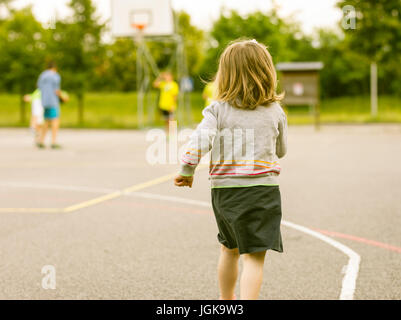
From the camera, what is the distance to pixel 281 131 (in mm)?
3188

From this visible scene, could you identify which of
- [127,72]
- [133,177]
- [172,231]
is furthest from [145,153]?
→ [127,72]

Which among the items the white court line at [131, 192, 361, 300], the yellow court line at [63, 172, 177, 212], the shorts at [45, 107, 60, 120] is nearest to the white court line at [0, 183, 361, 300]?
the white court line at [131, 192, 361, 300]

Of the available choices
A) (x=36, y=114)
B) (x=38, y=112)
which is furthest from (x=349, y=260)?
(x=38, y=112)

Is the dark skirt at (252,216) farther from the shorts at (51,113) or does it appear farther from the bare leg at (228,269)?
the shorts at (51,113)

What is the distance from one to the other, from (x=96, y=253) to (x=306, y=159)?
7.94 metres

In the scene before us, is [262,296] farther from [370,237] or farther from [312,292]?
[370,237]

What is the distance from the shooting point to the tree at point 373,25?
23.6 metres

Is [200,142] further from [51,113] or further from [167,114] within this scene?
[167,114]

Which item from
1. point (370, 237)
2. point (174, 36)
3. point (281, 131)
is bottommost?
point (370, 237)

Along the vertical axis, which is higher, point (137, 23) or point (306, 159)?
point (137, 23)

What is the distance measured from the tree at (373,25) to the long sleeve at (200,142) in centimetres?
2111

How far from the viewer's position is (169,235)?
551 cm

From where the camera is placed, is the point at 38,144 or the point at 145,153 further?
the point at 38,144

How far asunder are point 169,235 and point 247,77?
2.75 metres
